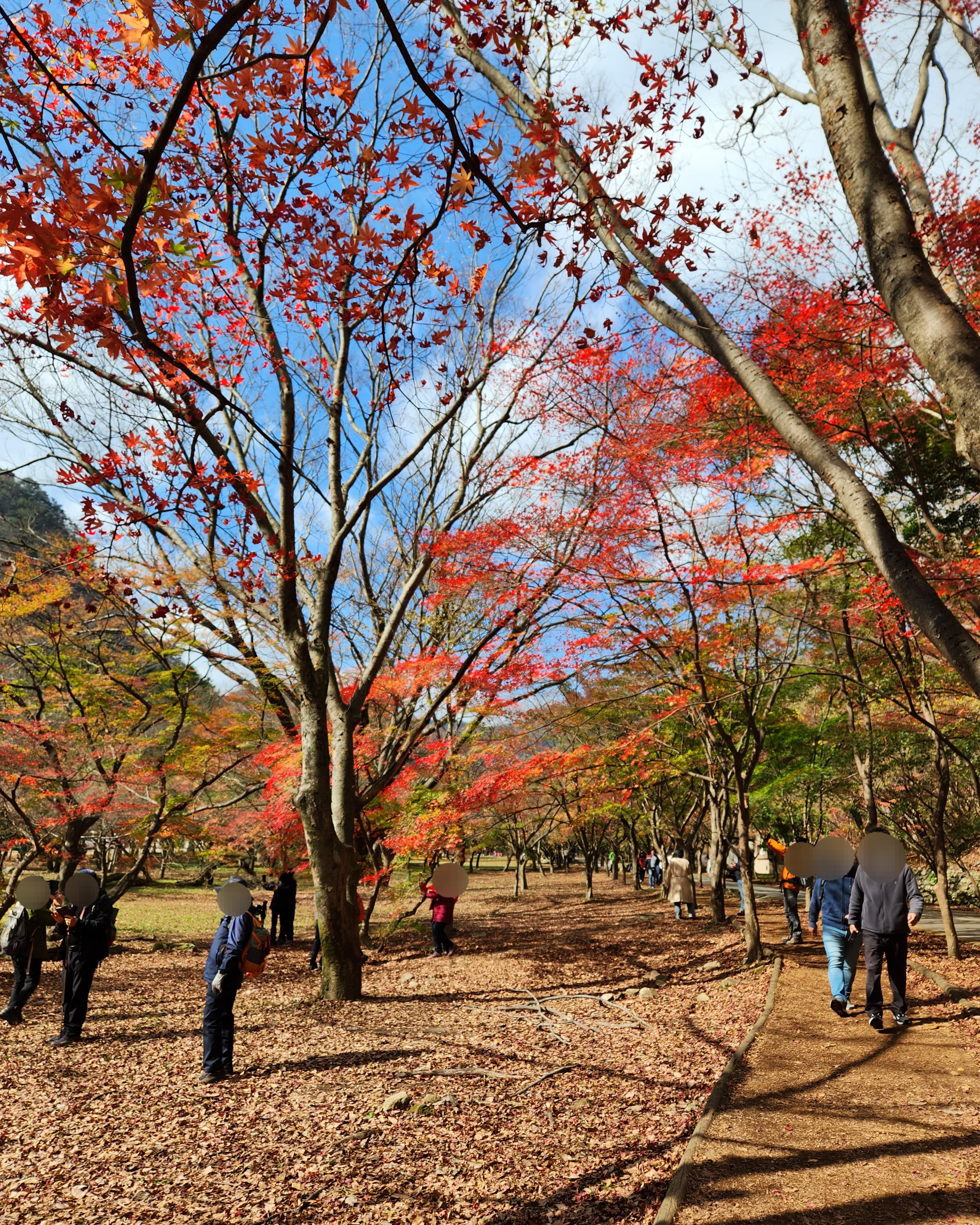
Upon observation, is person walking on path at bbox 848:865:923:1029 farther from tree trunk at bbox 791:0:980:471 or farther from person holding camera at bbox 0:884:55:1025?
person holding camera at bbox 0:884:55:1025

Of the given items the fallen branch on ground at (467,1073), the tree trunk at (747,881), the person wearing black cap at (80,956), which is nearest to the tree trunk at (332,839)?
the person wearing black cap at (80,956)

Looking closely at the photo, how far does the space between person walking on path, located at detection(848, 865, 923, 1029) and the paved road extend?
231 inches

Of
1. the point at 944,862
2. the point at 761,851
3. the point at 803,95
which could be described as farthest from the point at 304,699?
the point at 761,851

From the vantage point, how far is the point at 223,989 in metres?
5.69

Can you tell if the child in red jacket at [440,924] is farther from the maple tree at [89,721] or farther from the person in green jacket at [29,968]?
the person in green jacket at [29,968]

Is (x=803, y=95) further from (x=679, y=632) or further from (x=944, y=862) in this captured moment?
(x=944, y=862)

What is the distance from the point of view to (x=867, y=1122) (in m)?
4.16

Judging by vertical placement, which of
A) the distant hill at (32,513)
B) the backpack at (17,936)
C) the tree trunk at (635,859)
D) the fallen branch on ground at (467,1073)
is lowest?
the tree trunk at (635,859)

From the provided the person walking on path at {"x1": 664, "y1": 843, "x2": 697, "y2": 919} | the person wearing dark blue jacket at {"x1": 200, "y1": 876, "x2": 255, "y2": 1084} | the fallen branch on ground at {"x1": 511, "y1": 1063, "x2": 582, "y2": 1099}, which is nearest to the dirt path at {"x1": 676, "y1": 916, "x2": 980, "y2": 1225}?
the fallen branch on ground at {"x1": 511, "y1": 1063, "x2": 582, "y2": 1099}

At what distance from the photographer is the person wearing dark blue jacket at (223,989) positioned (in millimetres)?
5578

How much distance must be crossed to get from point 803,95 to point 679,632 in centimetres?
701

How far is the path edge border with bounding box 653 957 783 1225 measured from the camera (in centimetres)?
326

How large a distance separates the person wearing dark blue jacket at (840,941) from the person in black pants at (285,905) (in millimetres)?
10645

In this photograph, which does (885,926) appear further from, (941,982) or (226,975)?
(226,975)
